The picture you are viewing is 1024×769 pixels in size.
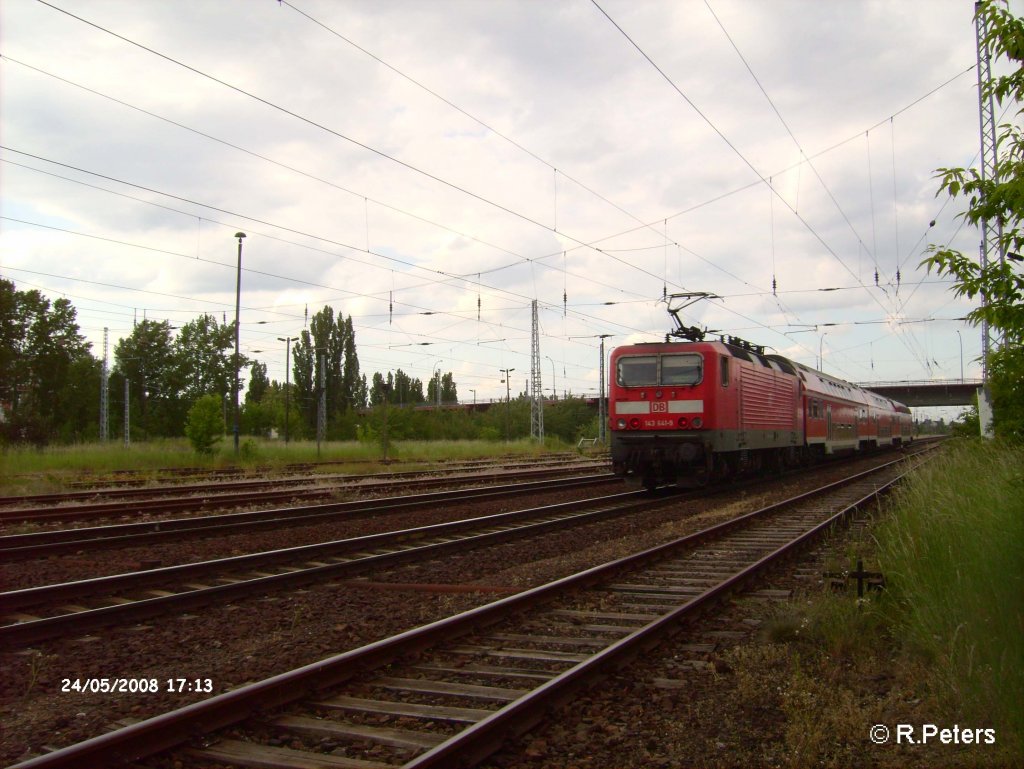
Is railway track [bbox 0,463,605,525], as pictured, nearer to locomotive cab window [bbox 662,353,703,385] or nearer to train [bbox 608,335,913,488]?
train [bbox 608,335,913,488]

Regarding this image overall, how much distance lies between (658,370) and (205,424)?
17.8 metres

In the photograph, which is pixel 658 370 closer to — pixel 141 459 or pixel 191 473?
pixel 191 473

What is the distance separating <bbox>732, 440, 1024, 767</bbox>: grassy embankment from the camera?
4.20 m

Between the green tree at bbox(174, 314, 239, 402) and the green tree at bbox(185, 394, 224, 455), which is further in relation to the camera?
the green tree at bbox(174, 314, 239, 402)

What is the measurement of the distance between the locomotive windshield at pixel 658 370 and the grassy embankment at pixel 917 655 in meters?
10.2

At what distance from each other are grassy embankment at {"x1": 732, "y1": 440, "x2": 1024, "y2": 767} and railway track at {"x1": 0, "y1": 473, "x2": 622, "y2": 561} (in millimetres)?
8388

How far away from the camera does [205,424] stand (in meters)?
29.1

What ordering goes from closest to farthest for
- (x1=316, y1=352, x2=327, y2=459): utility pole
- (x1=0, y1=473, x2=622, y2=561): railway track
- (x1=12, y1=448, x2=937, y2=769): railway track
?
(x1=12, y1=448, x2=937, y2=769): railway track
(x1=0, y1=473, x2=622, y2=561): railway track
(x1=316, y1=352, x2=327, y2=459): utility pole

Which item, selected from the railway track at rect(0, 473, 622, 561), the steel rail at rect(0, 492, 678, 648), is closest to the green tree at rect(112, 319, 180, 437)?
the railway track at rect(0, 473, 622, 561)

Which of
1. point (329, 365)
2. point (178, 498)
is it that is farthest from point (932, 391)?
point (178, 498)

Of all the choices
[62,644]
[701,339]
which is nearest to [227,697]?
[62,644]

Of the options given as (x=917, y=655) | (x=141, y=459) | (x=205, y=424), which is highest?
(x=205, y=424)

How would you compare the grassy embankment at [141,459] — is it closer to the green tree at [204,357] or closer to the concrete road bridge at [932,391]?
the green tree at [204,357]

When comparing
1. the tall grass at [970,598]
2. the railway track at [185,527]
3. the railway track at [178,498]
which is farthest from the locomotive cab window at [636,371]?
the tall grass at [970,598]
